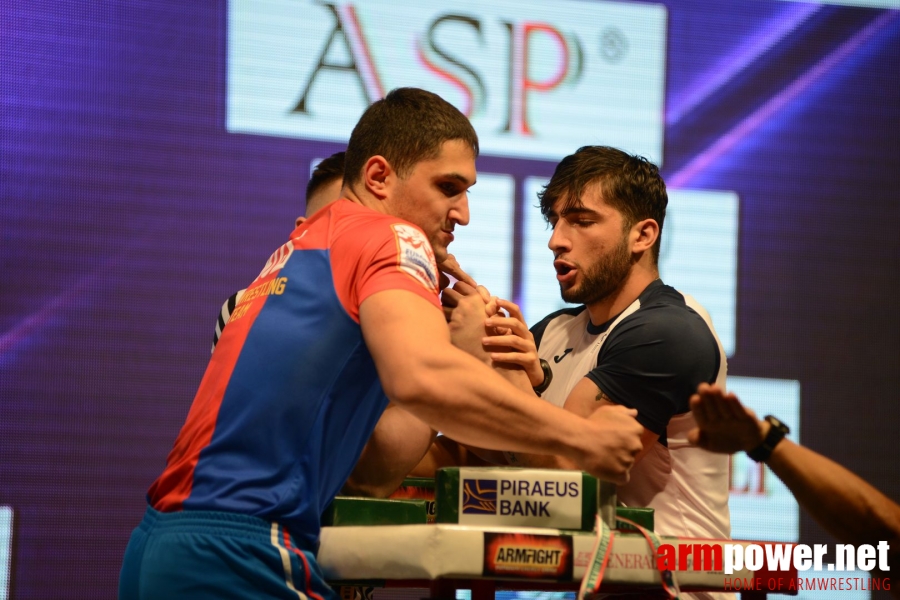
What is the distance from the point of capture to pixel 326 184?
337 cm

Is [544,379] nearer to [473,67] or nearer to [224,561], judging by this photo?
[224,561]

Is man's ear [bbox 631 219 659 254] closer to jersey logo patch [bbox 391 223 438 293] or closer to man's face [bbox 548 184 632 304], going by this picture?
man's face [bbox 548 184 632 304]

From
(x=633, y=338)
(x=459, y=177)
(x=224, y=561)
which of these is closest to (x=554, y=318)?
(x=633, y=338)

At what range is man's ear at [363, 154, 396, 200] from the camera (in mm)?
2148

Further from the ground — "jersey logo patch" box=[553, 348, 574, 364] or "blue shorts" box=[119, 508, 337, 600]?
"jersey logo patch" box=[553, 348, 574, 364]

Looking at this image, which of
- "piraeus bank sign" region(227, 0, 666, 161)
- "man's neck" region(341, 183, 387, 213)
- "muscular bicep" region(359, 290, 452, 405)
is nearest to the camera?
"muscular bicep" region(359, 290, 452, 405)

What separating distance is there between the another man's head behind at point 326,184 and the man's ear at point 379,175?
3.76ft

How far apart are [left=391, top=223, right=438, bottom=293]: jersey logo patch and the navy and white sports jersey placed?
843 mm

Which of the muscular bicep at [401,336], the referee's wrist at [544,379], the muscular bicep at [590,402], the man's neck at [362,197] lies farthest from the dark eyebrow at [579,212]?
the muscular bicep at [401,336]

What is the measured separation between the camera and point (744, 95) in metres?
4.86

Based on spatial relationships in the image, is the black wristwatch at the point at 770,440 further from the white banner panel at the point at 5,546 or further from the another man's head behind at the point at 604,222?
the white banner panel at the point at 5,546

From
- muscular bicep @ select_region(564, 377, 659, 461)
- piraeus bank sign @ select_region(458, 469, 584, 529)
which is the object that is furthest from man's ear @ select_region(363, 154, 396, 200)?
muscular bicep @ select_region(564, 377, 659, 461)

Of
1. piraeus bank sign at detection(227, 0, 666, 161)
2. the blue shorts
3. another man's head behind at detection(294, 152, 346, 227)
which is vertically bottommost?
the blue shorts

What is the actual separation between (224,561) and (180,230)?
2.81 metres
